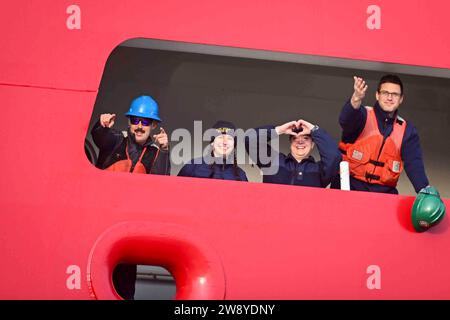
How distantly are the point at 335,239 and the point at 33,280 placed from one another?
1.20m

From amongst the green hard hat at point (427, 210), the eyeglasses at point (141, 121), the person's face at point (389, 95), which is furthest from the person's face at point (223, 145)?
the green hard hat at point (427, 210)

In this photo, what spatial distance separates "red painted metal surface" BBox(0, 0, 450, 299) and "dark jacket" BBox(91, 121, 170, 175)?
1.09 feet

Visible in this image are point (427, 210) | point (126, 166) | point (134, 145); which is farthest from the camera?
point (134, 145)

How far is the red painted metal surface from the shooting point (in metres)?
3.65

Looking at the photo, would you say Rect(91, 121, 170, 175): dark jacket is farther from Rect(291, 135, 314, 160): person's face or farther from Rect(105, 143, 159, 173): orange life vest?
Rect(291, 135, 314, 160): person's face

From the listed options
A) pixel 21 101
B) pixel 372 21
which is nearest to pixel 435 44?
pixel 372 21

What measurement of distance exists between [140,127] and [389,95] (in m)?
1.13

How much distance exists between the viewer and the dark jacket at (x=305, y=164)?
4.28 metres

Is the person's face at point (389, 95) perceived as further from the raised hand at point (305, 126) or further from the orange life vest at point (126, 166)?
the orange life vest at point (126, 166)

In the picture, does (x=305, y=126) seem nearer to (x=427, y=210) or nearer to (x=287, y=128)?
(x=287, y=128)

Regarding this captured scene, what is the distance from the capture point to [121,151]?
4148 millimetres

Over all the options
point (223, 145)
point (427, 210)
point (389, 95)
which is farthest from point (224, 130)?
point (427, 210)

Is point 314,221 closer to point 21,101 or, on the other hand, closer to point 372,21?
point 372,21

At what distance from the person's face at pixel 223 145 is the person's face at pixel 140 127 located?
0.31 meters
